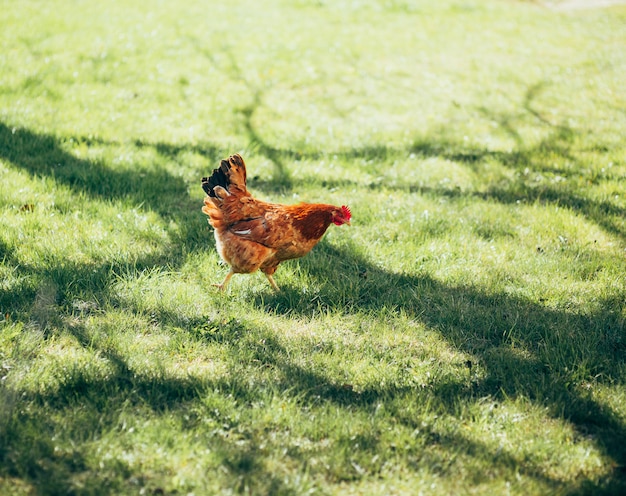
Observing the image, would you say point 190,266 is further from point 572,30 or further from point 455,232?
point 572,30

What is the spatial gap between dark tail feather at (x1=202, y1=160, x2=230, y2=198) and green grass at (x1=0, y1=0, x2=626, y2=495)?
670mm

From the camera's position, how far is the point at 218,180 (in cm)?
485

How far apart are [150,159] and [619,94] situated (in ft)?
24.7

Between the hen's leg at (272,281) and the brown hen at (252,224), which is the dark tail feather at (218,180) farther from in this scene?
the hen's leg at (272,281)

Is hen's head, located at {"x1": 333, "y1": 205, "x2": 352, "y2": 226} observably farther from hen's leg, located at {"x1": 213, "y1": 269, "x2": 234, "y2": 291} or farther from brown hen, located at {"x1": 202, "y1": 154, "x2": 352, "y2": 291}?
hen's leg, located at {"x1": 213, "y1": 269, "x2": 234, "y2": 291}

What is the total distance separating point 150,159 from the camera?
6.99 meters

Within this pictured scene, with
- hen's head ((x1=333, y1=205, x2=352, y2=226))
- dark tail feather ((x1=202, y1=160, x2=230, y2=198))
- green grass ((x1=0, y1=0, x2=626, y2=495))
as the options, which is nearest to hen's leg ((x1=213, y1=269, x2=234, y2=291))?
green grass ((x1=0, y1=0, x2=626, y2=495))

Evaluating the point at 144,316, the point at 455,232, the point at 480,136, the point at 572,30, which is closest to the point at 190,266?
the point at 144,316

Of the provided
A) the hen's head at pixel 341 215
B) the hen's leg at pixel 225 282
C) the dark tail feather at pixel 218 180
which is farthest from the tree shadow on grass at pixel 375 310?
the dark tail feather at pixel 218 180

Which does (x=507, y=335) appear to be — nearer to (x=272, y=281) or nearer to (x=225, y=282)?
(x=272, y=281)

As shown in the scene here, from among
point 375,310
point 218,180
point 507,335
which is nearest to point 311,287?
point 375,310

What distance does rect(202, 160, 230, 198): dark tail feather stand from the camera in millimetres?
4789

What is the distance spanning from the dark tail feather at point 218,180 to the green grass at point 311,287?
670 millimetres

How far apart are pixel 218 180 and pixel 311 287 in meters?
1.09
